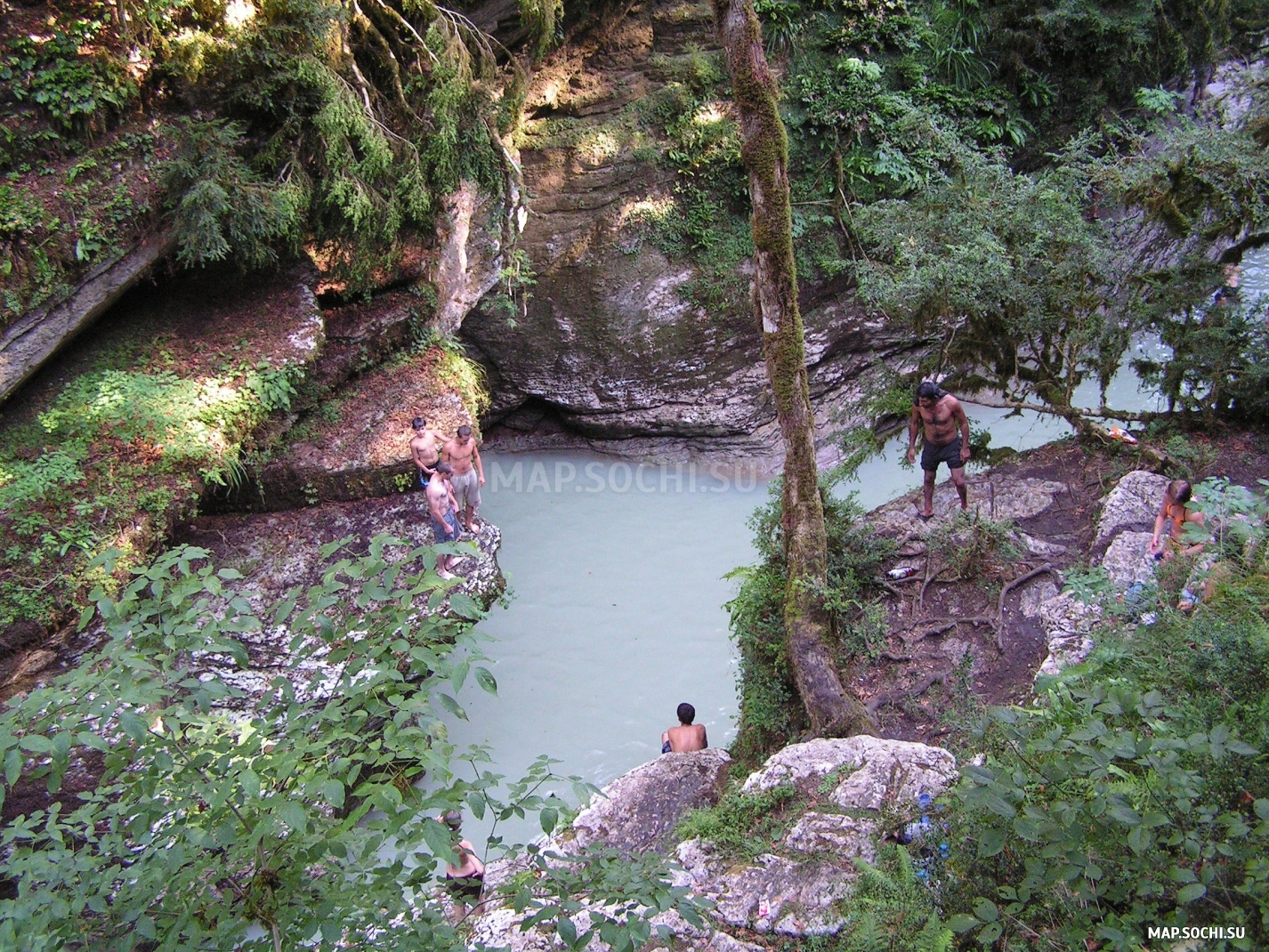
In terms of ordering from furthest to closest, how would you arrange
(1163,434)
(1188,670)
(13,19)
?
1. (1163,434)
2. (13,19)
3. (1188,670)

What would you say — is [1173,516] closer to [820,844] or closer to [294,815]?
[820,844]

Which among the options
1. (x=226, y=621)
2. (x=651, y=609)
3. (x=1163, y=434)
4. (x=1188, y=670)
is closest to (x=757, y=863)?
(x=1188, y=670)

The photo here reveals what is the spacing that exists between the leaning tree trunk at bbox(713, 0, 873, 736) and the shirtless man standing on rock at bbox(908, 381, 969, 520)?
189 centimetres

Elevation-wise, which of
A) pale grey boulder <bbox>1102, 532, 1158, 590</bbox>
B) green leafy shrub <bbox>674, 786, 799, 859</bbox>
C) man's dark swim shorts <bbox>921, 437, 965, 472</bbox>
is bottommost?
green leafy shrub <bbox>674, 786, 799, 859</bbox>

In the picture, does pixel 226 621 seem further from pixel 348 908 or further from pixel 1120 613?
pixel 1120 613

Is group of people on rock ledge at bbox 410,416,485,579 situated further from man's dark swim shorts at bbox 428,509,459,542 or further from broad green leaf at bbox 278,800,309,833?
broad green leaf at bbox 278,800,309,833

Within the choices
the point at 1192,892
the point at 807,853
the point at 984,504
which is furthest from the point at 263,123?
the point at 1192,892

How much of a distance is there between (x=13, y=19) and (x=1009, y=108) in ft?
41.3

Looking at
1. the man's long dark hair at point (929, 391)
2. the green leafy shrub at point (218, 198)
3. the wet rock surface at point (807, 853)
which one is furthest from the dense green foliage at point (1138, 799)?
the green leafy shrub at point (218, 198)

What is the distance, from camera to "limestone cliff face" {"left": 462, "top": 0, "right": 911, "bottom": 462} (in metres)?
11.8

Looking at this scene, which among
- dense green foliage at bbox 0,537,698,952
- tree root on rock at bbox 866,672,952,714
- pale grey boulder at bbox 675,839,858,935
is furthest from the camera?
tree root on rock at bbox 866,672,952,714

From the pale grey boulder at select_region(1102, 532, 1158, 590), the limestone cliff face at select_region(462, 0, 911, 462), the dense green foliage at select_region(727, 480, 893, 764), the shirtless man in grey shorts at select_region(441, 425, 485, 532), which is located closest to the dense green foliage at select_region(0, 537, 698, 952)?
the dense green foliage at select_region(727, 480, 893, 764)

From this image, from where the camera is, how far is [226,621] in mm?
2600

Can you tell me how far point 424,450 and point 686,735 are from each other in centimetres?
390
